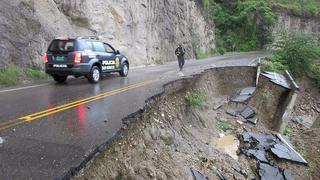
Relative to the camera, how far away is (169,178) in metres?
7.72

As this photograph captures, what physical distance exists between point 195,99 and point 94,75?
4.21 metres

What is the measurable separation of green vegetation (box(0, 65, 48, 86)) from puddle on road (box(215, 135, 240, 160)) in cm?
830

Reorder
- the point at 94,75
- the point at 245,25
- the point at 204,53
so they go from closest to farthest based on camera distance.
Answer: the point at 94,75 < the point at 204,53 < the point at 245,25

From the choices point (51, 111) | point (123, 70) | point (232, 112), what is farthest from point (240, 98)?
point (51, 111)

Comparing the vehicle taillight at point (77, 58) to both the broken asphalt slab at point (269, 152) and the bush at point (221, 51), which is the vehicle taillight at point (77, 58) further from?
the bush at point (221, 51)

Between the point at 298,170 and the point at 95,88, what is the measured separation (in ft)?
23.6

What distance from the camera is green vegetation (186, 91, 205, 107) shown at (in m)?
13.7

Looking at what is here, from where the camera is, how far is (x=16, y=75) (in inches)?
623

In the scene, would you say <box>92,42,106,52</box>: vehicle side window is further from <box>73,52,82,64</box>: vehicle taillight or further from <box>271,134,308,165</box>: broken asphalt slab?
<box>271,134,308,165</box>: broken asphalt slab

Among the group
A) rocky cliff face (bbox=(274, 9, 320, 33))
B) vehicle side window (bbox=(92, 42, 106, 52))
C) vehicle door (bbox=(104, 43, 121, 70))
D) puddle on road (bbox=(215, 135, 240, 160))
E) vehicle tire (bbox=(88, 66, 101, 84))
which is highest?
rocky cliff face (bbox=(274, 9, 320, 33))

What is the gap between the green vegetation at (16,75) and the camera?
15.1m

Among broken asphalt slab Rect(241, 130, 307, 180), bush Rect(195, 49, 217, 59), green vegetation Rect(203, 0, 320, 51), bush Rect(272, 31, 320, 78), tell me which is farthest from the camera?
green vegetation Rect(203, 0, 320, 51)

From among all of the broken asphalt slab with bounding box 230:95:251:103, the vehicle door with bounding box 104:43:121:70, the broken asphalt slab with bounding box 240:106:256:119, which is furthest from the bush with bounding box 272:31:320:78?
the vehicle door with bounding box 104:43:121:70

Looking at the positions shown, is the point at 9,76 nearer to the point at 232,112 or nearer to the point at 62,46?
the point at 62,46
